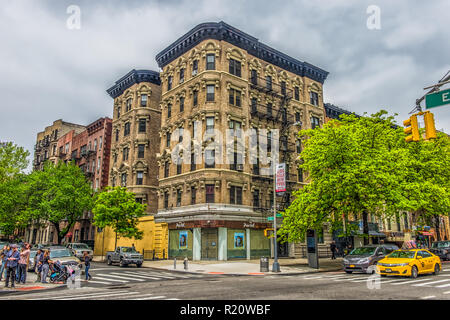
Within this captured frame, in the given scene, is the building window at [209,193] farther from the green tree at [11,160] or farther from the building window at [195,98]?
the green tree at [11,160]

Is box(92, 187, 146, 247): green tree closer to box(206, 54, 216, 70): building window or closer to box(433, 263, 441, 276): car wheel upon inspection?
box(206, 54, 216, 70): building window

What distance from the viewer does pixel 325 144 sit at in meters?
26.0

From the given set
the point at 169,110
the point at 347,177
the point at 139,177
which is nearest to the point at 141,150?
the point at 139,177

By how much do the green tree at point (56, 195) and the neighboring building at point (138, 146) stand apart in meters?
4.18

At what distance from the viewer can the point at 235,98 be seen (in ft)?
117

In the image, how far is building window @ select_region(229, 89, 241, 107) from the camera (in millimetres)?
35422

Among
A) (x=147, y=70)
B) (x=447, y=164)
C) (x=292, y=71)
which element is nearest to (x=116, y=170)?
(x=147, y=70)

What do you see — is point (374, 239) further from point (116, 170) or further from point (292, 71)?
point (116, 170)

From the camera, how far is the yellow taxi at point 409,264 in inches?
645

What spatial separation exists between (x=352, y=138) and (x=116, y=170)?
102ft

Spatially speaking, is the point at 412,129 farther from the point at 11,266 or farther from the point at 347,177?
the point at 11,266

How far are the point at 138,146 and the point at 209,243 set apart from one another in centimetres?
1718

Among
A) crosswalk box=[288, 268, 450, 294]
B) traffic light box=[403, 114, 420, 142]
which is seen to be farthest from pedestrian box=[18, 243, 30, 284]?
traffic light box=[403, 114, 420, 142]

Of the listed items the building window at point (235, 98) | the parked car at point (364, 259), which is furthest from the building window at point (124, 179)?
the parked car at point (364, 259)
